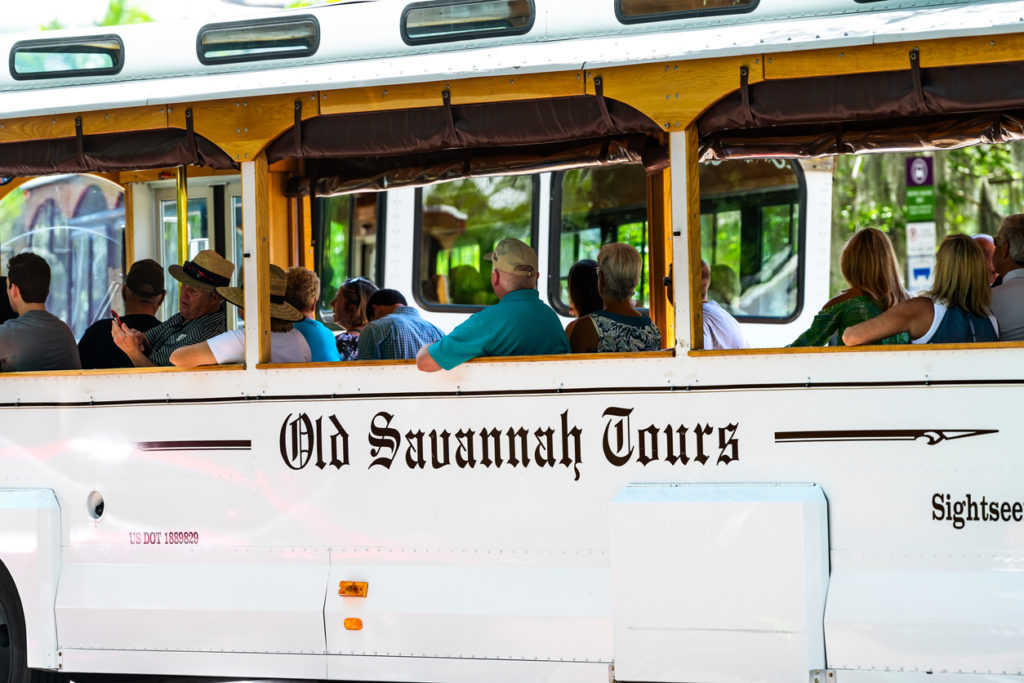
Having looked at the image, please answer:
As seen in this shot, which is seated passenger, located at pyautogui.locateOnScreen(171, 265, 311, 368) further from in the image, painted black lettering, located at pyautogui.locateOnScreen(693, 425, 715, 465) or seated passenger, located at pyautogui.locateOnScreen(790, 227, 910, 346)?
seated passenger, located at pyautogui.locateOnScreen(790, 227, 910, 346)

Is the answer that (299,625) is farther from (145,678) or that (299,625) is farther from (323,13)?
(323,13)

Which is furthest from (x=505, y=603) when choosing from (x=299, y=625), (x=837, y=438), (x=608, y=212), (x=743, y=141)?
(x=608, y=212)

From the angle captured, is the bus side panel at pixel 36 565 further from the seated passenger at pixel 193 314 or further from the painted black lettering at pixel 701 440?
the painted black lettering at pixel 701 440

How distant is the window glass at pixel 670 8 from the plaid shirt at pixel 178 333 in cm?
208

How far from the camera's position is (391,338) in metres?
5.99

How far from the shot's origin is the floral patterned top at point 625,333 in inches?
194

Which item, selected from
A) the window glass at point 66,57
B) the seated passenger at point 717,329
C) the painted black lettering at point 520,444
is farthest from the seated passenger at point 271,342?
the seated passenger at point 717,329

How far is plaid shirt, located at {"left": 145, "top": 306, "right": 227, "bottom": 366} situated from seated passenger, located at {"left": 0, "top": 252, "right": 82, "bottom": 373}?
0.45 metres

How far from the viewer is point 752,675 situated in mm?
4367

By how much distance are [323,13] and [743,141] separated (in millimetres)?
1955

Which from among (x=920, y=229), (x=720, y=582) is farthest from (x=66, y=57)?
(x=920, y=229)

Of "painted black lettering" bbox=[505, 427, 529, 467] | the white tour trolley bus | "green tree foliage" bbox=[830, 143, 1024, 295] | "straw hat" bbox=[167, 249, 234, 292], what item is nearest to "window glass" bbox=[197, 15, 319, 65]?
the white tour trolley bus

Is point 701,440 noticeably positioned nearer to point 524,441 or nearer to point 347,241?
point 524,441

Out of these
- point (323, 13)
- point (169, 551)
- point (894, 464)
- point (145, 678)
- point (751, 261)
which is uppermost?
point (323, 13)
